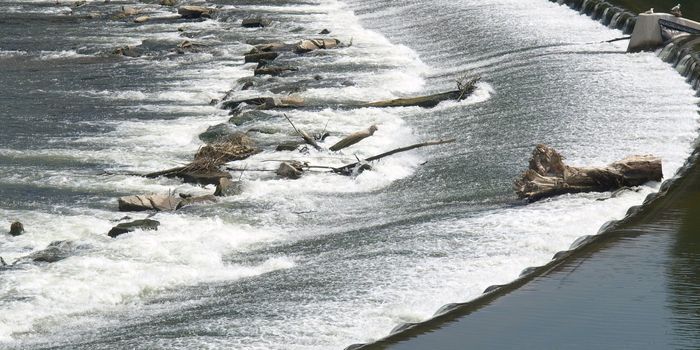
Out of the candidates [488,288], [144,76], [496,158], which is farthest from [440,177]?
[144,76]

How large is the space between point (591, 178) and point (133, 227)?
5.23 metres

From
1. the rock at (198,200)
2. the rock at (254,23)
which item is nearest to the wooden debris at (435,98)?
the rock at (198,200)

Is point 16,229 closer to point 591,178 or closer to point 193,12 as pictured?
point 591,178

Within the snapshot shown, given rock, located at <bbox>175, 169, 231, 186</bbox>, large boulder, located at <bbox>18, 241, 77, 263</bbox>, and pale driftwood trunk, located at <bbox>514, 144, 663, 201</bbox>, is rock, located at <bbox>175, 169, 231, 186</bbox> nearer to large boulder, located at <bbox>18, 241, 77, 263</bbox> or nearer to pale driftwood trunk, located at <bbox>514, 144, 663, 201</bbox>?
large boulder, located at <bbox>18, 241, 77, 263</bbox>

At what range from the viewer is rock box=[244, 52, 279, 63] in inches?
1150

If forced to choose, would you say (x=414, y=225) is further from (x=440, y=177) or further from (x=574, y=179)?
(x=440, y=177)

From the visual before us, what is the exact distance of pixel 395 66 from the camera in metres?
27.2

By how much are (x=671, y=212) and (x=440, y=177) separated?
14.0ft

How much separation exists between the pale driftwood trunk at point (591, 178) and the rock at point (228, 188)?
4.26 metres

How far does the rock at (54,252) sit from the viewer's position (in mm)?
14531

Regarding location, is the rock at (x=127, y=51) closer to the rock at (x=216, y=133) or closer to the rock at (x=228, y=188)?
the rock at (x=216, y=133)

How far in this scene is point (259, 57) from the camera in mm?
29250

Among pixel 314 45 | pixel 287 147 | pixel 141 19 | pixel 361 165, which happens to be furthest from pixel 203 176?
pixel 141 19

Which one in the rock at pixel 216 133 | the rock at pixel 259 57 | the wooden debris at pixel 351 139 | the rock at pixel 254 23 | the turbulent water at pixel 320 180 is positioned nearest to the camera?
the turbulent water at pixel 320 180
